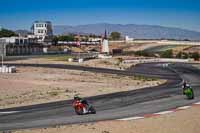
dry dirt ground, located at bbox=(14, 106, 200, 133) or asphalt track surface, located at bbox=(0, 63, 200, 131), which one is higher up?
dry dirt ground, located at bbox=(14, 106, 200, 133)

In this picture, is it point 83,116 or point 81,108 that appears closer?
point 83,116

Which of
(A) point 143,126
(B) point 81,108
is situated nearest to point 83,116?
(B) point 81,108

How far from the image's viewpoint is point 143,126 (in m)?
22.9

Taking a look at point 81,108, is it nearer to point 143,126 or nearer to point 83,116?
point 83,116

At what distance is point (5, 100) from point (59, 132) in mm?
20038

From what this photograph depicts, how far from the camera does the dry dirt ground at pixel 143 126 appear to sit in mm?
21594

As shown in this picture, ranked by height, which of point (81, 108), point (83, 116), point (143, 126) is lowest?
point (83, 116)

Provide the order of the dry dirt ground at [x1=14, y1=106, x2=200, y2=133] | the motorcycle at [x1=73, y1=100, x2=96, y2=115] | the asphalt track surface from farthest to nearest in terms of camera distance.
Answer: the motorcycle at [x1=73, y1=100, x2=96, y2=115], the asphalt track surface, the dry dirt ground at [x1=14, y1=106, x2=200, y2=133]

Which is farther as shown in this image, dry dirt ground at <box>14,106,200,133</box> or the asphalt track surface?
the asphalt track surface

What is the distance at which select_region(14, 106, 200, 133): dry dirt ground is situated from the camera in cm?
2159

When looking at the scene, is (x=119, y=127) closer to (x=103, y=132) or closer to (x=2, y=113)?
(x=103, y=132)

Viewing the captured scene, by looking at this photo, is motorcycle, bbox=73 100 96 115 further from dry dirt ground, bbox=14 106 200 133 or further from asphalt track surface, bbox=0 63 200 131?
dry dirt ground, bbox=14 106 200 133

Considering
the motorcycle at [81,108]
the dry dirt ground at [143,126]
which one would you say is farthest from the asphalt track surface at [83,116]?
the dry dirt ground at [143,126]

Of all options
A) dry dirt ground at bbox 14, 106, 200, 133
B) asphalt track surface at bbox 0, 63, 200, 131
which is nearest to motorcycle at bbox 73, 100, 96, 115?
asphalt track surface at bbox 0, 63, 200, 131
